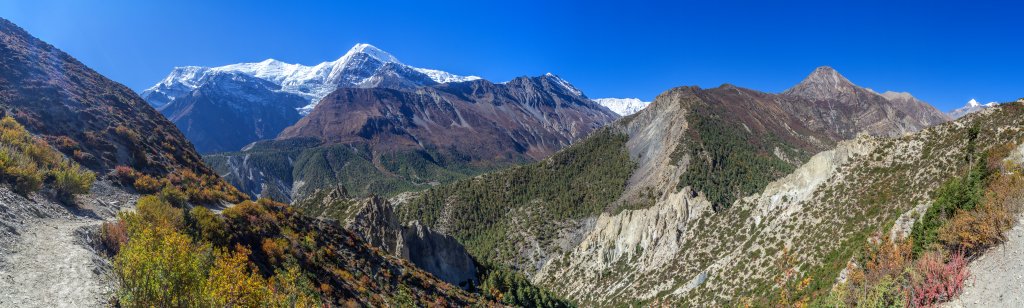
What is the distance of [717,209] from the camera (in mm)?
105375

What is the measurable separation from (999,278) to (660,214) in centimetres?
8452

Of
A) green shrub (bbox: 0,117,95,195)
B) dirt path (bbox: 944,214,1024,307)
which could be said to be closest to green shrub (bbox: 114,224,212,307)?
green shrub (bbox: 0,117,95,195)

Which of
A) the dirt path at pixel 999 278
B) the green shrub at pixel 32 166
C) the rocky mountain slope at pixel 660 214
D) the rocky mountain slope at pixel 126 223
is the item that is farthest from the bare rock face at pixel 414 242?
the dirt path at pixel 999 278

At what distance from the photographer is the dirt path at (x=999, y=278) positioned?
74.7 feet

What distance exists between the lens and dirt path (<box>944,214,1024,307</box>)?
22.8 metres

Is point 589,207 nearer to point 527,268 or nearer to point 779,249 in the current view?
point 527,268

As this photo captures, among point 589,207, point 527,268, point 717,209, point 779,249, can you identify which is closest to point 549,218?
point 589,207

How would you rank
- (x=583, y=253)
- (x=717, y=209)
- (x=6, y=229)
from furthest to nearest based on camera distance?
(x=583, y=253) < (x=717, y=209) < (x=6, y=229)

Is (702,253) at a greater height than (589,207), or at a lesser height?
lesser

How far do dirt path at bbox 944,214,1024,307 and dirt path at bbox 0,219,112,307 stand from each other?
38.1 m

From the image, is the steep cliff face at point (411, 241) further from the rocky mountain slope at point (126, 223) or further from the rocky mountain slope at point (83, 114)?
the rocky mountain slope at point (83, 114)

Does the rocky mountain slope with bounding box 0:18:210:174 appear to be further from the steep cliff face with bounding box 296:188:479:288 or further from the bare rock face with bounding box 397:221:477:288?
the bare rock face with bounding box 397:221:477:288

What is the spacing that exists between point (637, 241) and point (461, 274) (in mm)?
42450

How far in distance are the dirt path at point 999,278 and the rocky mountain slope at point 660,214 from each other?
22656 mm
